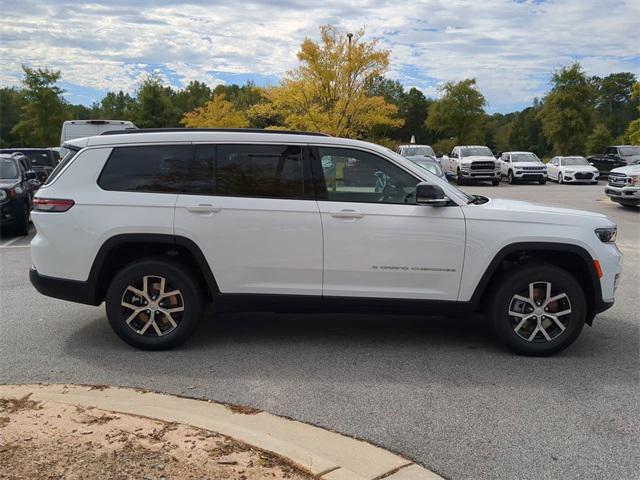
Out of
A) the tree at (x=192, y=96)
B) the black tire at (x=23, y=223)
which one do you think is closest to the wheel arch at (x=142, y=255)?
the black tire at (x=23, y=223)

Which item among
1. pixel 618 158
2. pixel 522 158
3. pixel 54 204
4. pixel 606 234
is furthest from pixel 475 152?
pixel 54 204

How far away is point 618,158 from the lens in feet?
107

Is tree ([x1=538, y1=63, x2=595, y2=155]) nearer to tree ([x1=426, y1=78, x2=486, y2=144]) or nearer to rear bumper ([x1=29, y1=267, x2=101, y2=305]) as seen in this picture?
tree ([x1=426, y1=78, x2=486, y2=144])

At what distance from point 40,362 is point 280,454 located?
257 cm

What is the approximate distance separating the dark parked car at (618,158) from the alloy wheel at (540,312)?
29.7m

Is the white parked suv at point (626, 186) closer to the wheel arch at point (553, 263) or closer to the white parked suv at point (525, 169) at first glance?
the white parked suv at point (525, 169)

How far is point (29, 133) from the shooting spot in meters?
47.1

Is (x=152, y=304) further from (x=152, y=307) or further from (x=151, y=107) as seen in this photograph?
(x=151, y=107)

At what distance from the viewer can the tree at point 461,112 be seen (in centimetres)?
6116

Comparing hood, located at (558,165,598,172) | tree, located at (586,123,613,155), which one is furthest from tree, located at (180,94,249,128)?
tree, located at (586,123,613,155)

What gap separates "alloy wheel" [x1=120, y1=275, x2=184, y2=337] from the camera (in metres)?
4.95

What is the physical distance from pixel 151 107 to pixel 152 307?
180 ft

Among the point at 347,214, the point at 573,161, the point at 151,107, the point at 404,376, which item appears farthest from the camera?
the point at 151,107

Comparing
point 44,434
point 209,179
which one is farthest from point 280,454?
point 209,179
